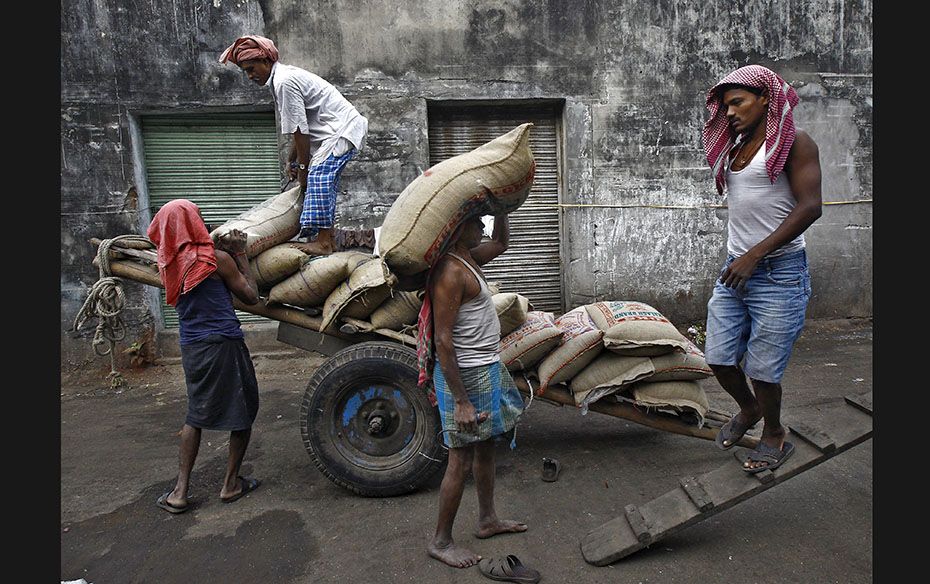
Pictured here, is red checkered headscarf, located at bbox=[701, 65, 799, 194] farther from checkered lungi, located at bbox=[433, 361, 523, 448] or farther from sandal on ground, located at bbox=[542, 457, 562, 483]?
sandal on ground, located at bbox=[542, 457, 562, 483]

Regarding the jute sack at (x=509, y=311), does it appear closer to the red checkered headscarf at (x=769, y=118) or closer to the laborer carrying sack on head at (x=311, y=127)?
A: the laborer carrying sack on head at (x=311, y=127)

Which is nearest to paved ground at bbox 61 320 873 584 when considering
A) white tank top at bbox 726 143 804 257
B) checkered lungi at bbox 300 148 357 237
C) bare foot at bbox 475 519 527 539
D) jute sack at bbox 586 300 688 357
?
bare foot at bbox 475 519 527 539

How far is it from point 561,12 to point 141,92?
511 cm

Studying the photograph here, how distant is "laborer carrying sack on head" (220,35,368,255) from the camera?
3959 millimetres

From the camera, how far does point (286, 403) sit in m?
5.42

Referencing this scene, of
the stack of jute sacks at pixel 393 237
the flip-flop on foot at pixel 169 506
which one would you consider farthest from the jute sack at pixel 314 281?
the flip-flop on foot at pixel 169 506

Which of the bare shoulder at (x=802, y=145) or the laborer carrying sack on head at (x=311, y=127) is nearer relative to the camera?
the bare shoulder at (x=802, y=145)

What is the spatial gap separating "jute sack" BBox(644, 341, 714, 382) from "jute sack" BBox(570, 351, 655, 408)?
0.08 metres

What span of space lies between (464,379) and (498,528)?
930 mm

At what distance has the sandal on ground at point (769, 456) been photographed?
2.81 m

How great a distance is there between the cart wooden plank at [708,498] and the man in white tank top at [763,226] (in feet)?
0.24

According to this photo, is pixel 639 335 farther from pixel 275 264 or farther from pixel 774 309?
pixel 275 264

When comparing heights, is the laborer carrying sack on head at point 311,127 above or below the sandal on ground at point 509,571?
above

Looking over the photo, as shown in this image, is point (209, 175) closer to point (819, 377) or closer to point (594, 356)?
point (594, 356)
